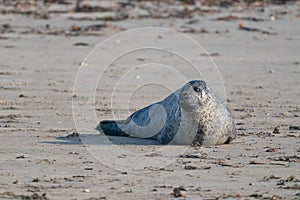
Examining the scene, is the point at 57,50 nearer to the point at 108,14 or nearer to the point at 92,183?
the point at 108,14

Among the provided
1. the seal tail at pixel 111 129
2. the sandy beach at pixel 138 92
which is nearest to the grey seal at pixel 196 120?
the sandy beach at pixel 138 92

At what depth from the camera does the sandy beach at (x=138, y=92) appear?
5.65 m

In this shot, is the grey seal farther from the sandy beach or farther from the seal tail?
the seal tail

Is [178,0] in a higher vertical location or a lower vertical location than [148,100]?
higher

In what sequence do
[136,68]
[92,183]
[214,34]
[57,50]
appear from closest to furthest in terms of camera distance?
[92,183]
[136,68]
[57,50]
[214,34]

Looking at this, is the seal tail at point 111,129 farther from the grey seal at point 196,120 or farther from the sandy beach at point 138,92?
the grey seal at point 196,120

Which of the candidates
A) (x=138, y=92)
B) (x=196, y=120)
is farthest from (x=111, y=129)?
(x=138, y=92)

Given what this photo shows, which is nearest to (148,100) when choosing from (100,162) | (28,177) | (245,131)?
(245,131)

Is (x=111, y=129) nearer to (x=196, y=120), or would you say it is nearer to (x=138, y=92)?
(x=196, y=120)

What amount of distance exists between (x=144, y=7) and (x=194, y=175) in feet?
43.0

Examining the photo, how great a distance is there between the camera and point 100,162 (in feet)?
20.5

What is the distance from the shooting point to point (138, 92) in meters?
10.3

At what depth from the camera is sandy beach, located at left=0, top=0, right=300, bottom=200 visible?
5.65m

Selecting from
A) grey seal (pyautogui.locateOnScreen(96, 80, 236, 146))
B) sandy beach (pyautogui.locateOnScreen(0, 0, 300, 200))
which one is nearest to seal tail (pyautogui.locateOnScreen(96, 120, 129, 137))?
sandy beach (pyautogui.locateOnScreen(0, 0, 300, 200))
